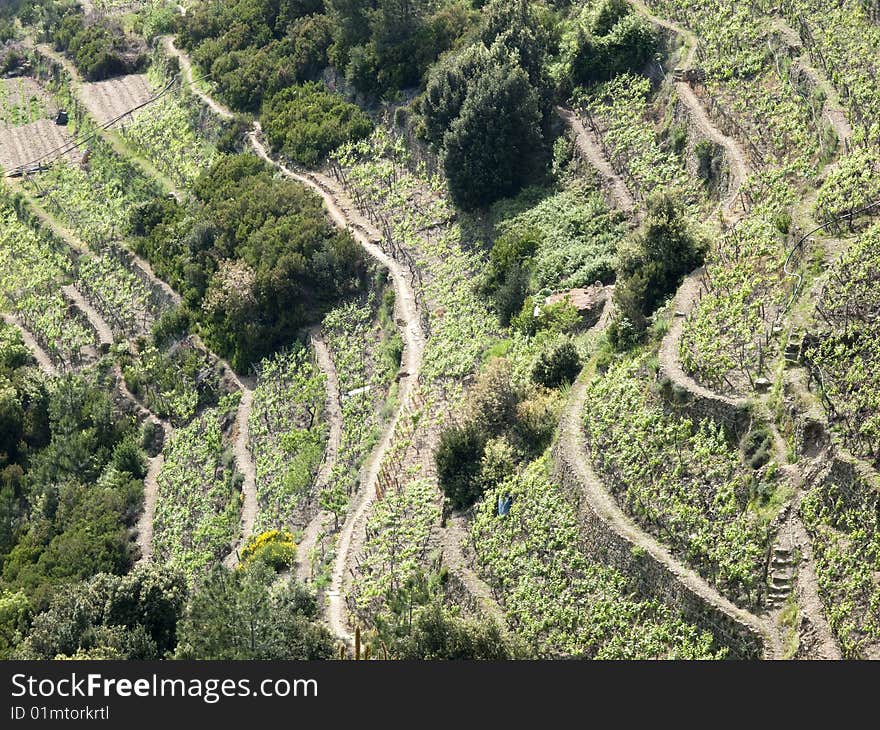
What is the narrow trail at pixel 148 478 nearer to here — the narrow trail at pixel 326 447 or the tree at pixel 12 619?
the tree at pixel 12 619

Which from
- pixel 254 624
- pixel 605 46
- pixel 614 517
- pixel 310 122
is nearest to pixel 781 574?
pixel 614 517

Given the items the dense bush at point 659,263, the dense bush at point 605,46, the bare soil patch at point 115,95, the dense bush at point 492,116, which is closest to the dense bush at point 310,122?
the dense bush at point 492,116

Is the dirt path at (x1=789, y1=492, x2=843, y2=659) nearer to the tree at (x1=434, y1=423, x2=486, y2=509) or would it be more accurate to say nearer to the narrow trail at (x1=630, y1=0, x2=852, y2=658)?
the narrow trail at (x1=630, y1=0, x2=852, y2=658)

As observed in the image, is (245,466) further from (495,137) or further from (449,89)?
(449,89)

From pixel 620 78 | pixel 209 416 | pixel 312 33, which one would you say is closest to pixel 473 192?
pixel 620 78

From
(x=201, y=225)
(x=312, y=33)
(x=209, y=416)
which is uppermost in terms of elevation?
(x=312, y=33)

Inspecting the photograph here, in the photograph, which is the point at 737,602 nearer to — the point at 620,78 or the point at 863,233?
the point at 863,233
